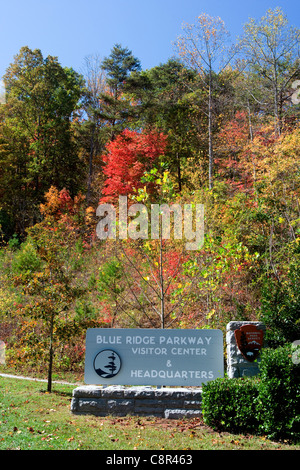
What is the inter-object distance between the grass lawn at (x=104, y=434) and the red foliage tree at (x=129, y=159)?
14452 mm

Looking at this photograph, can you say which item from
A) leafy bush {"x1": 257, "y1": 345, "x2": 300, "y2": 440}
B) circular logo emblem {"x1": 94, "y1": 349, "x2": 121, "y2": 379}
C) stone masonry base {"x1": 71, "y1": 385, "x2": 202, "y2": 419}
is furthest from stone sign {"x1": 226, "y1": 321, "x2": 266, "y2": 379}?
circular logo emblem {"x1": 94, "y1": 349, "x2": 121, "y2": 379}

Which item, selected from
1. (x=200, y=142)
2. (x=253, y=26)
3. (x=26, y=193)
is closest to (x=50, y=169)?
(x=26, y=193)

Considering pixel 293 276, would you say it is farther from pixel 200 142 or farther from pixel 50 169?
pixel 50 169

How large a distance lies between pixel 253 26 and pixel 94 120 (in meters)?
11.5

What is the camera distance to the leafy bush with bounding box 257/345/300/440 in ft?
16.7

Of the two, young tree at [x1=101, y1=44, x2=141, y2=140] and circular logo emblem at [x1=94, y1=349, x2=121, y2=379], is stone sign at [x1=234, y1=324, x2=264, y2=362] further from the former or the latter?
young tree at [x1=101, y1=44, x2=141, y2=140]

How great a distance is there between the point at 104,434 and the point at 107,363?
1453mm

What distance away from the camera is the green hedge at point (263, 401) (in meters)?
5.11

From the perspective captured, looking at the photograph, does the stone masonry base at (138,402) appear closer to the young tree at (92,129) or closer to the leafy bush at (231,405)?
the leafy bush at (231,405)

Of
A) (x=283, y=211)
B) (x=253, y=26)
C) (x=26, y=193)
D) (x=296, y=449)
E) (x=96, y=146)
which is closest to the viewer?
(x=296, y=449)

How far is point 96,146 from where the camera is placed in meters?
27.5

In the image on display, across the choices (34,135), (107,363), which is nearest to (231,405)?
(107,363)

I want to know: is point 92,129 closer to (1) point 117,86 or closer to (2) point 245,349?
(1) point 117,86

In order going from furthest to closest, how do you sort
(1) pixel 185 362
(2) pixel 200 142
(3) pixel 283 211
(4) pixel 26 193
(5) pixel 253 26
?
(4) pixel 26 193 < (2) pixel 200 142 < (5) pixel 253 26 < (3) pixel 283 211 < (1) pixel 185 362
